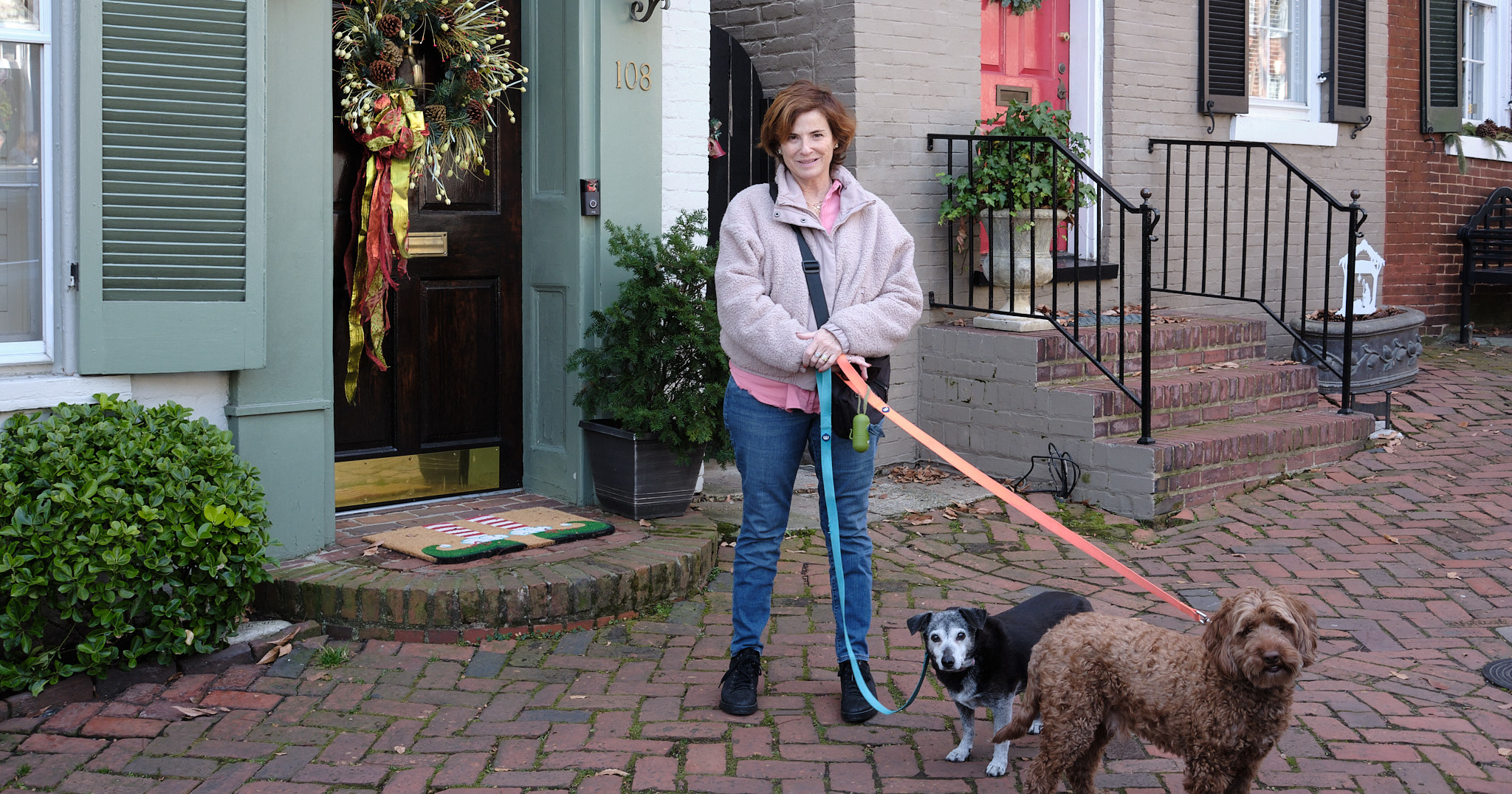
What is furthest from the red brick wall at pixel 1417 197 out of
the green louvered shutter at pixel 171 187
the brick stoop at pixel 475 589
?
the green louvered shutter at pixel 171 187

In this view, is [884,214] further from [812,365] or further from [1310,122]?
[1310,122]

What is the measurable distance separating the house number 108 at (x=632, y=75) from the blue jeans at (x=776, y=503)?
2.16 meters

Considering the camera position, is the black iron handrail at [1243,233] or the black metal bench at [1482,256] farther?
the black metal bench at [1482,256]

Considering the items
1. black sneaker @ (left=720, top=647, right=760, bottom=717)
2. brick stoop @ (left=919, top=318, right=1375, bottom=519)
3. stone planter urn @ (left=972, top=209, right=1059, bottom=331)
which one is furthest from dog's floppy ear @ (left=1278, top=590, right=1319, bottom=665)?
stone planter urn @ (left=972, top=209, right=1059, bottom=331)

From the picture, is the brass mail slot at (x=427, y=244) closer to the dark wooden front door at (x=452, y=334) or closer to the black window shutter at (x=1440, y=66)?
the dark wooden front door at (x=452, y=334)

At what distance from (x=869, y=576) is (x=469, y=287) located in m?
2.50

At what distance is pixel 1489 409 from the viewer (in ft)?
25.9

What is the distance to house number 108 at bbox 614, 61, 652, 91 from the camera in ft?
17.6

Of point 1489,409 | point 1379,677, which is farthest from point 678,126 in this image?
point 1489,409

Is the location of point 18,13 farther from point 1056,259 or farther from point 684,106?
point 1056,259

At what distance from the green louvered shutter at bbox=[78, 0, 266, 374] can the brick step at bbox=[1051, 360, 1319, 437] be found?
12.2 ft

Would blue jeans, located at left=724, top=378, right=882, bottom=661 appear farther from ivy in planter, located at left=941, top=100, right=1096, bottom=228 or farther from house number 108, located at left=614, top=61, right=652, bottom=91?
ivy in planter, located at left=941, top=100, right=1096, bottom=228

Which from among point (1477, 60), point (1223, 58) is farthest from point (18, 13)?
point (1477, 60)

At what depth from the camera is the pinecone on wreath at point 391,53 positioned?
4.87 metres
